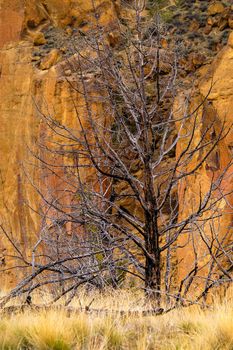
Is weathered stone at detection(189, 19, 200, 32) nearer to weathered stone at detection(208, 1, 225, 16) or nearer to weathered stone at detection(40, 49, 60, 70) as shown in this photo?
weathered stone at detection(208, 1, 225, 16)

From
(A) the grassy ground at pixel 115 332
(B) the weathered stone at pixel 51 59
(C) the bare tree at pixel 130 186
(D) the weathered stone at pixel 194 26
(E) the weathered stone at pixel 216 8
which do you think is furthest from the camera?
(B) the weathered stone at pixel 51 59

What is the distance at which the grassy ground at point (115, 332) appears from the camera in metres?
4.65

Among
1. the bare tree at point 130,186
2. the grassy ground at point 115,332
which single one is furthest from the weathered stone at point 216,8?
the grassy ground at point 115,332

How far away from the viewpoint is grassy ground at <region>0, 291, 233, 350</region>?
4.65m

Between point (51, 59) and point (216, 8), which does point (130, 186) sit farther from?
point (216, 8)

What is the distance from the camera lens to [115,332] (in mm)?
4934

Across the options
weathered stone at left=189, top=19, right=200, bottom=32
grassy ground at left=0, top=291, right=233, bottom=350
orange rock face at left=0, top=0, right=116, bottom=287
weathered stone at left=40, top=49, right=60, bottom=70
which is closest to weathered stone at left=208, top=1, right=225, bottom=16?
weathered stone at left=189, top=19, right=200, bottom=32

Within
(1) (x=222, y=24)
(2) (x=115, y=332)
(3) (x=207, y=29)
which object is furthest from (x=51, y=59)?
(2) (x=115, y=332)

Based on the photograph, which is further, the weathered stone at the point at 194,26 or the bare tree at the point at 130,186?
the weathered stone at the point at 194,26

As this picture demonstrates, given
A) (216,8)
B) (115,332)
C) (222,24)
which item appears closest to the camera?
(115,332)

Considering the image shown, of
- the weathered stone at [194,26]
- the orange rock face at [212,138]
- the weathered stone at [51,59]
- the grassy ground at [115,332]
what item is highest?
the weathered stone at [194,26]

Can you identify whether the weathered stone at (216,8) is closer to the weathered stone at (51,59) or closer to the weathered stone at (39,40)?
the weathered stone at (51,59)

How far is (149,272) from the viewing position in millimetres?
6727

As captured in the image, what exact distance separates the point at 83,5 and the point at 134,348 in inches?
715
